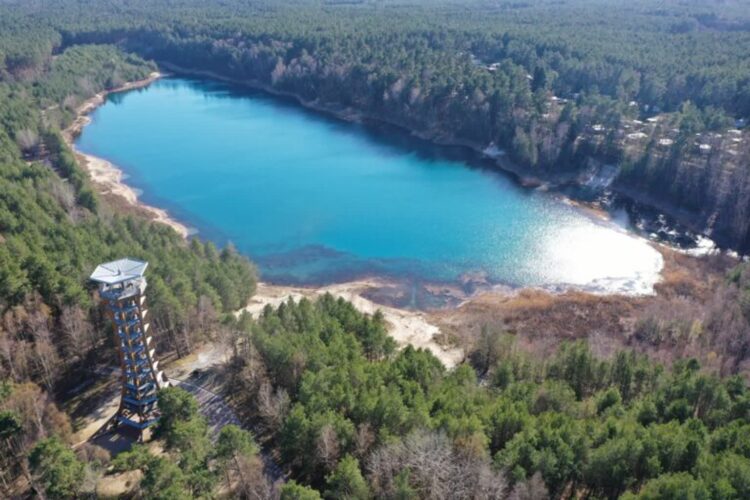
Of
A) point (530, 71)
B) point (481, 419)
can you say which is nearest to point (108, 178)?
point (481, 419)

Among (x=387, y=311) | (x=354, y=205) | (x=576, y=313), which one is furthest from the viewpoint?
(x=354, y=205)

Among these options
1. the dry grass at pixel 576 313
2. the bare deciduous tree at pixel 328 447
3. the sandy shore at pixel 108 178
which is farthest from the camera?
the sandy shore at pixel 108 178

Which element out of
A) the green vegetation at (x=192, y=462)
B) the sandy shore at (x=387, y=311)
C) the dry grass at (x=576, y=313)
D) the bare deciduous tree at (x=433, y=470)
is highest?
the bare deciduous tree at (x=433, y=470)

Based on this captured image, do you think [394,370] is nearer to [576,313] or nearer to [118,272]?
[118,272]

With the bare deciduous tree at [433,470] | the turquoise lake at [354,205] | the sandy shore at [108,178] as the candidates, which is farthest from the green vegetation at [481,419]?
the sandy shore at [108,178]

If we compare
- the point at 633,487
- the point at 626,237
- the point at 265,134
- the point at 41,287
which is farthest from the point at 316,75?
the point at 633,487

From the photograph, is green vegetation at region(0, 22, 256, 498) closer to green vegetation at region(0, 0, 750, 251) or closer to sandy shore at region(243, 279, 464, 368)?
sandy shore at region(243, 279, 464, 368)

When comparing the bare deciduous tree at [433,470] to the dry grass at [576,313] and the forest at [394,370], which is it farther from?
the dry grass at [576,313]
